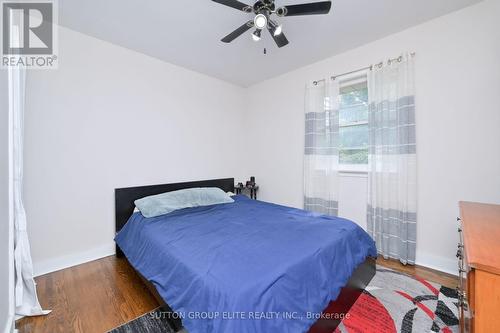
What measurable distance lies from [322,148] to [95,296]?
313 centimetres

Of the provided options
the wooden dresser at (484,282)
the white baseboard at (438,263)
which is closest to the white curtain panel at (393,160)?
the white baseboard at (438,263)

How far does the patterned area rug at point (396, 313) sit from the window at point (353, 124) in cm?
149

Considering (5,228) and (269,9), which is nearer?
(5,228)

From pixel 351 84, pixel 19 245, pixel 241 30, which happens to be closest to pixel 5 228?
pixel 19 245

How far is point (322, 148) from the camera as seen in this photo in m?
3.24

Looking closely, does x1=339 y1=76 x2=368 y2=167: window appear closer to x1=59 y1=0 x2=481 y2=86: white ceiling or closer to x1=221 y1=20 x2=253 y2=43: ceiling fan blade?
x1=59 y1=0 x2=481 y2=86: white ceiling

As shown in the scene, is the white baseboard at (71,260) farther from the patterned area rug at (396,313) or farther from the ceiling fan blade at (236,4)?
the ceiling fan blade at (236,4)

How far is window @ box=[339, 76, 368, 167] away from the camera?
9.70 ft

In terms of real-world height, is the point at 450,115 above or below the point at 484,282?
above

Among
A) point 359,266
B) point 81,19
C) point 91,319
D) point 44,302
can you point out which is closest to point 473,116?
point 359,266

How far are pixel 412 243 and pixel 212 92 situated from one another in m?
3.64

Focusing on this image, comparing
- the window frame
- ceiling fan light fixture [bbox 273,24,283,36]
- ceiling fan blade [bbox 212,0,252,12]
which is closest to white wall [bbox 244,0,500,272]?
the window frame

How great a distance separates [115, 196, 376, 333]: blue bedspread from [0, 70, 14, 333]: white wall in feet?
2.54
